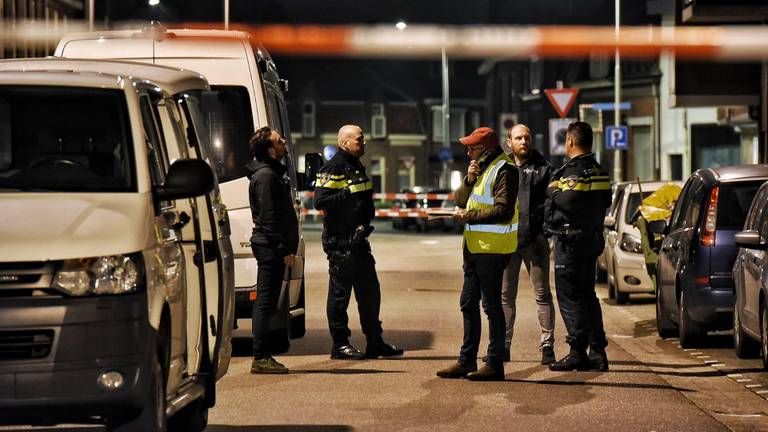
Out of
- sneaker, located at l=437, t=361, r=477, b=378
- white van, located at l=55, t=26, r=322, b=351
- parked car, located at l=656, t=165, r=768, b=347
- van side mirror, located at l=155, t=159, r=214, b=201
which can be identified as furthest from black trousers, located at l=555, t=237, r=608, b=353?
van side mirror, located at l=155, t=159, r=214, b=201

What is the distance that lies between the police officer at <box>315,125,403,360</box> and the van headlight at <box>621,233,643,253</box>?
7.41 meters

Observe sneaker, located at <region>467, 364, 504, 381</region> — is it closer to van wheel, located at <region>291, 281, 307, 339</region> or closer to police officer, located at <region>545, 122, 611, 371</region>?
police officer, located at <region>545, 122, 611, 371</region>

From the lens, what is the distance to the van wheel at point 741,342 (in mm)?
13789

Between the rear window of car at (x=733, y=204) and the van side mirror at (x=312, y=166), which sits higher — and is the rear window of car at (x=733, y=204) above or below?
below

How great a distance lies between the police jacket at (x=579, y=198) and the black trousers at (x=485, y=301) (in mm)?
758

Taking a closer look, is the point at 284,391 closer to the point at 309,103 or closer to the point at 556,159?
the point at 556,159

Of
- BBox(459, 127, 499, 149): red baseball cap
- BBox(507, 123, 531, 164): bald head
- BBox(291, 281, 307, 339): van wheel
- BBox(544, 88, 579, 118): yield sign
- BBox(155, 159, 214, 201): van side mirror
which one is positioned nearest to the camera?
BBox(155, 159, 214, 201): van side mirror

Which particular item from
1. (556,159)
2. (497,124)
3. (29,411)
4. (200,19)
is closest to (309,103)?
(200,19)

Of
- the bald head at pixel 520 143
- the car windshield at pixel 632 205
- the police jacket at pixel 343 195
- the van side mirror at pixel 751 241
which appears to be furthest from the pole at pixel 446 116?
the van side mirror at pixel 751 241

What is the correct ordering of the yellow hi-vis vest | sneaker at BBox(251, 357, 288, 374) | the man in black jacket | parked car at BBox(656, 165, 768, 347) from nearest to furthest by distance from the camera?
the yellow hi-vis vest < sneaker at BBox(251, 357, 288, 374) < the man in black jacket < parked car at BBox(656, 165, 768, 347)

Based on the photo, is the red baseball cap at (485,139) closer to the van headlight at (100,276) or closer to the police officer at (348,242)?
the police officer at (348,242)

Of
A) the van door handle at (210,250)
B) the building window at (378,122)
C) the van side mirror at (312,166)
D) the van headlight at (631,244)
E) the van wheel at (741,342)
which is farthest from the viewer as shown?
the building window at (378,122)

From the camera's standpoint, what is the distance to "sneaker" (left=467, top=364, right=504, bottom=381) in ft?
40.1

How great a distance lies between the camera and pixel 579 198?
1293 centimetres
